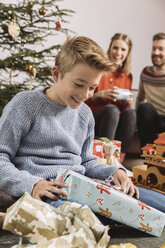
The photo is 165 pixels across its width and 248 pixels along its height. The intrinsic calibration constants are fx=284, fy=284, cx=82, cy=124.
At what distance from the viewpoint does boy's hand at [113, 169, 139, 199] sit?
954mm

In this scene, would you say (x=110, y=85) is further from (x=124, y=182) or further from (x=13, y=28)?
(x=124, y=182)

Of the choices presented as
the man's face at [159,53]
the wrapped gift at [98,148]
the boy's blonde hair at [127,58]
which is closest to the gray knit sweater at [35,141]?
the wrapped gift at [98,148]

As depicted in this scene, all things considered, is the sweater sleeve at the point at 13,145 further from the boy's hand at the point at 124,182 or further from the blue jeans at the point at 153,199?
the blue jeans at the point at 153,199

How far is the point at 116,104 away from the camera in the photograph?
7.25 feet

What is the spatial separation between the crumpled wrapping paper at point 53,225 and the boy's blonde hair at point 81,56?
17.2 inches

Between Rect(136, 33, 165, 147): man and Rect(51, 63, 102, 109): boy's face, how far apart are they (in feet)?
4.78

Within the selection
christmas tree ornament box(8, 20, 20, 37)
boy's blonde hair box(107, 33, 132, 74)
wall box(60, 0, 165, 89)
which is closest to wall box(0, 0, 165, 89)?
wall box(60, 0, 165, 89)

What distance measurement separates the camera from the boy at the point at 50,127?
833 mm

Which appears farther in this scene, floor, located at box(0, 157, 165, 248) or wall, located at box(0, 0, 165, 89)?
wall, located at box(0, 0, 165, 89)

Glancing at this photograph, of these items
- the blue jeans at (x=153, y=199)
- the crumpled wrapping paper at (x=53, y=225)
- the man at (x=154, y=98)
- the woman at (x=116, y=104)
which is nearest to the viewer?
the crumpled wrapping paper at (x=53, y=225)

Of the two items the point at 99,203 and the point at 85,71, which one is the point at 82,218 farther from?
the point at 85,71

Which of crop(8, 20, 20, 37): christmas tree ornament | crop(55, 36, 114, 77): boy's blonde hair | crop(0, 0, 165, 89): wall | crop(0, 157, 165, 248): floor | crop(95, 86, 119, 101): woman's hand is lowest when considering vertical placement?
crop(0, 157, 165, 248): floor

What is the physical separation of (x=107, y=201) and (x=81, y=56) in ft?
1.46

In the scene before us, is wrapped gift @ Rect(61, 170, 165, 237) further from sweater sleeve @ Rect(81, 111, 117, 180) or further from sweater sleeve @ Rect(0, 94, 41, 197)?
sweater sleeve @ Rect(81, 111, 117, 180)
